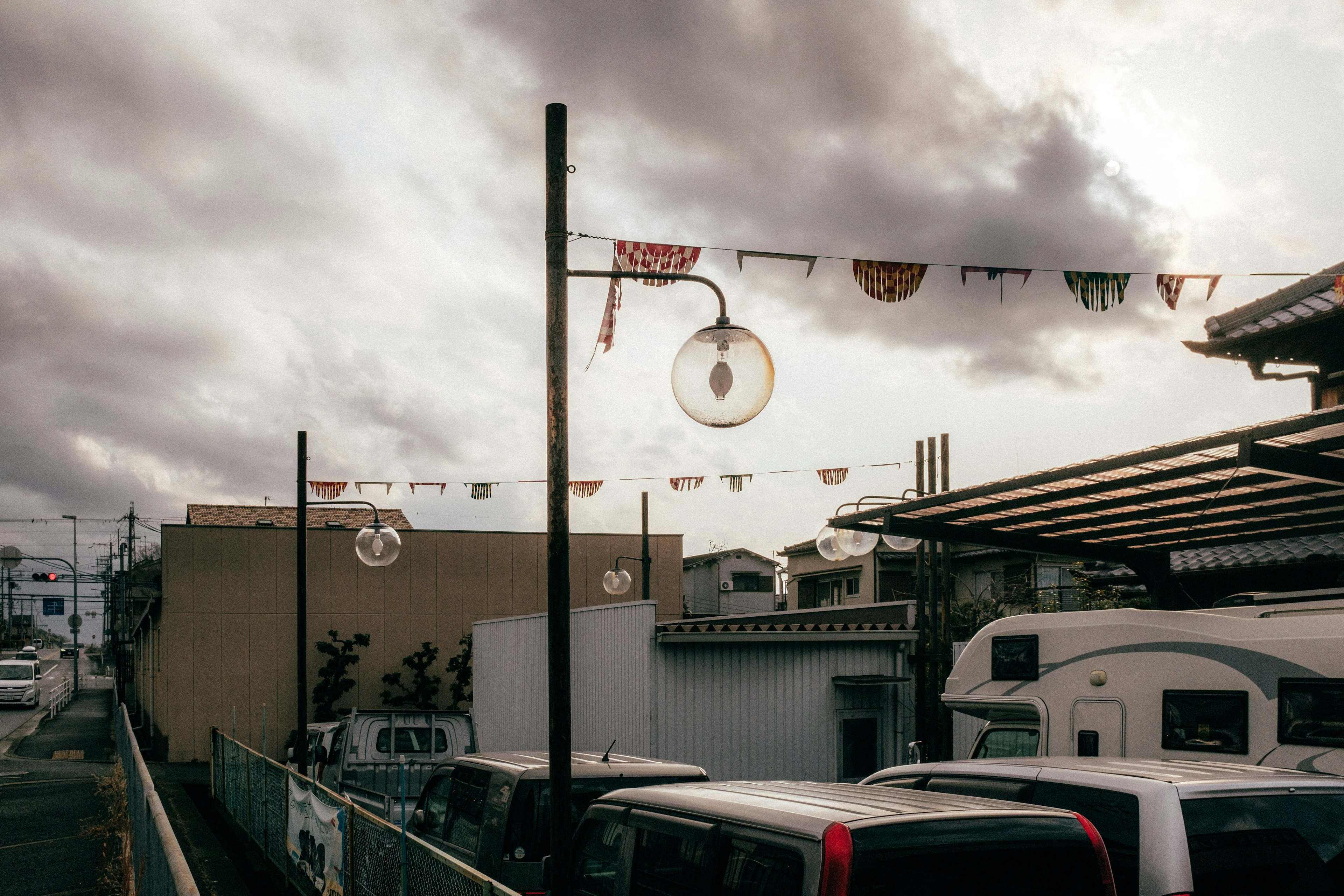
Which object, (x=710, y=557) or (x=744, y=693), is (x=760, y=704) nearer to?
(x=744, y=693)

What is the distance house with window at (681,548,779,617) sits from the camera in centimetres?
6147

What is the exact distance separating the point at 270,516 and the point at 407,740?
25.9 meters

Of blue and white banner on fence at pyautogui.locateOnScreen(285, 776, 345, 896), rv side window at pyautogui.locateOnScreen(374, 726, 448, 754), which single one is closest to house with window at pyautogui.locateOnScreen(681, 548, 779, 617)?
rv side window at pyautogui.locateOnScreen(374, 726, 448, 754)

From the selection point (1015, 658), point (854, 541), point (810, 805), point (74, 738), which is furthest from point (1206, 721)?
point (74, 738)

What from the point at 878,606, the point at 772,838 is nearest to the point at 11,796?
the point at 878,606

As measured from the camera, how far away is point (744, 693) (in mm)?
15789

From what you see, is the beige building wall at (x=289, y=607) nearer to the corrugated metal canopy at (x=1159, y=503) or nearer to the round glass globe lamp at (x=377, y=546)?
the round glass globe lamp at (x=377, y=546)

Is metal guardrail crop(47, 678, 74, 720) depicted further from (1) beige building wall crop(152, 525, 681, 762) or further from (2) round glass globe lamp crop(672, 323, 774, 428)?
(2) round glass globe lamp crop(672, 323, 774, 428)

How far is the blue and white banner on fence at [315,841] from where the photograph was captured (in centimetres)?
935

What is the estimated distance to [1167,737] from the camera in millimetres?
8047

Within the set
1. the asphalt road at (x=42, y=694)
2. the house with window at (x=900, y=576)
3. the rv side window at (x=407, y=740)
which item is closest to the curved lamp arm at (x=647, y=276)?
the rv side window at (x=407, y=740)

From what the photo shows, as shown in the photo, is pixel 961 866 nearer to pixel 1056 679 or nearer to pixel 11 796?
pixel 1056 679

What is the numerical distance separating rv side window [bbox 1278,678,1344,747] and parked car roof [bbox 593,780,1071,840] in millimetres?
3651

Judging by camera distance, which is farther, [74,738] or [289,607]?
[74,738]
